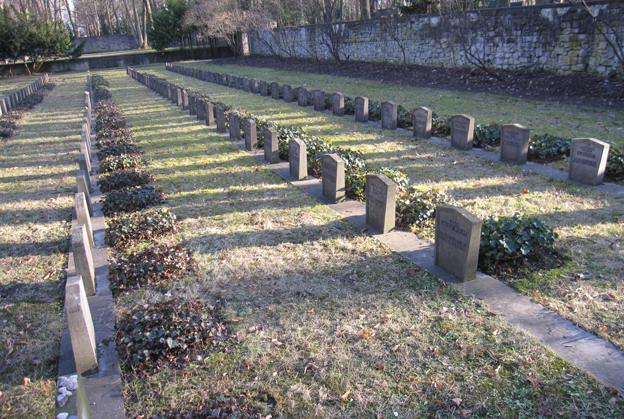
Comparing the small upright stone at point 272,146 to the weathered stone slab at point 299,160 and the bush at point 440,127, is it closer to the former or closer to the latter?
the weathered stone slab at point 299,160

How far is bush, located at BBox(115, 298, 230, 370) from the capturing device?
411 centimetres

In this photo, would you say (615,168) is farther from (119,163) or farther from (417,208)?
(119,163)

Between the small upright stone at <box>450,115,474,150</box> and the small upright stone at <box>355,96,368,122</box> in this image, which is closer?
the small upright stone at <box>450,115,474,150</box>

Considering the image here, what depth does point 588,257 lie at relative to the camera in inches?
223

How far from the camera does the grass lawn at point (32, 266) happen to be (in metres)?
3.98

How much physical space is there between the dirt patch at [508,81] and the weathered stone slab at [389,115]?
6233 mm

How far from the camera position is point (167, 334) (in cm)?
418

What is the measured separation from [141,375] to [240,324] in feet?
3.29

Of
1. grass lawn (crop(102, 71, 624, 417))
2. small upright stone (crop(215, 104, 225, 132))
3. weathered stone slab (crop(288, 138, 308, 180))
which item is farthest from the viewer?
small upright stone (crop(215, 104, 225, 132))

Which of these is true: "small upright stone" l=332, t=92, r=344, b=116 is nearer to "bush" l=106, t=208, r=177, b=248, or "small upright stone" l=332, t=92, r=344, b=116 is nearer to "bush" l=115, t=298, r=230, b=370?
"bush" l=106, t=208, r=177, b=248

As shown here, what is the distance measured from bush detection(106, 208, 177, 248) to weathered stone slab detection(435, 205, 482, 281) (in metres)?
3.63

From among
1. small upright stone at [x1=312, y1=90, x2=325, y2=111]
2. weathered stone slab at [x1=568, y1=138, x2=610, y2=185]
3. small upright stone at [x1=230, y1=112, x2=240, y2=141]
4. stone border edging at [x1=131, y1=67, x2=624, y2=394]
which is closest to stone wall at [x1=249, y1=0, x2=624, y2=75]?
small upright stone at [x1=312, y1=90, x2=325, y2=111]

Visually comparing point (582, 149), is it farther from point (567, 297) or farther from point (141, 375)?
point (141, 375)

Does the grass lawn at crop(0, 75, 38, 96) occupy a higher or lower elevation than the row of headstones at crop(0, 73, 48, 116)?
lower
